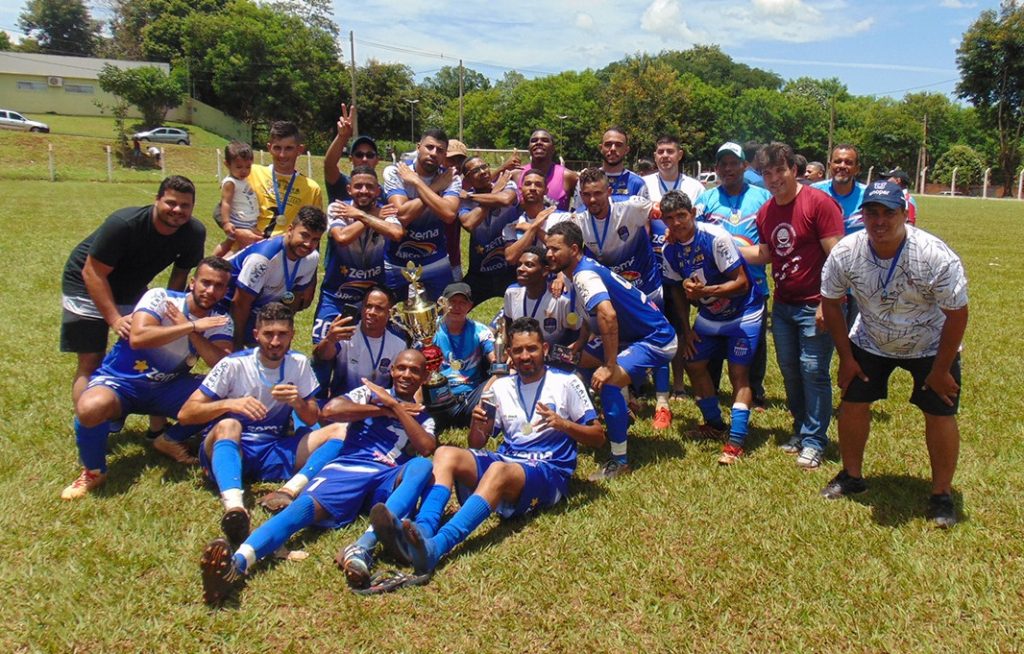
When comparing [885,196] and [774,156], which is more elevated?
[774,156]

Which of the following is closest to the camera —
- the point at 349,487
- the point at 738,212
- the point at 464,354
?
the point at 349,487

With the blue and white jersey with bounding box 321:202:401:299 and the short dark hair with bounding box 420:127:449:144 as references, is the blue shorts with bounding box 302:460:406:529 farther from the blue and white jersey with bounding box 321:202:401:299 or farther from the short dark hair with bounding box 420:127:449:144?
the short dark hair with bounding box 420:127:449:144

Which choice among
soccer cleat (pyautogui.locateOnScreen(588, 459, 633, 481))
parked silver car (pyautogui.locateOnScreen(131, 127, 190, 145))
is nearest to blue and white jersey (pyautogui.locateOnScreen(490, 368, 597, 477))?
soccer cleat (pyautogui.locateOnScreen(588, 459, 633, 481))

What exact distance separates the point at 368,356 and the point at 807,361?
326 cm

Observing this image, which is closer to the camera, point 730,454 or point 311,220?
point 730,454

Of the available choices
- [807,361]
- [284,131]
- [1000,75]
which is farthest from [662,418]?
[1000,75]

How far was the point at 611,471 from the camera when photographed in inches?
210

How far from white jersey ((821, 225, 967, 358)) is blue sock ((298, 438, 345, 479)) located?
3.27 m

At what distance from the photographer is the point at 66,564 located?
160 inches

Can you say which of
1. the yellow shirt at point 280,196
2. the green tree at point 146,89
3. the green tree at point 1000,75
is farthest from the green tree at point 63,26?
the yellow shirt at point 280,196

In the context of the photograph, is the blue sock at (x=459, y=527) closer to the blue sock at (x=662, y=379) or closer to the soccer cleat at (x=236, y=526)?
the soccer cleat at (x=236, y=526)

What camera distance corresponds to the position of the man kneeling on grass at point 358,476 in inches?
151

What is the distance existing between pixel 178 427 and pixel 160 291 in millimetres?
983

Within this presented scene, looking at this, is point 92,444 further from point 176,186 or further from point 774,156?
point 774,156
